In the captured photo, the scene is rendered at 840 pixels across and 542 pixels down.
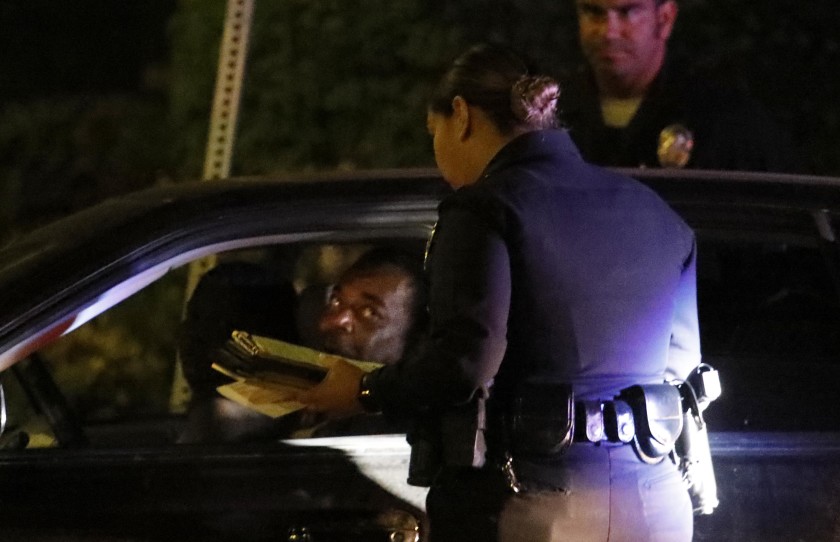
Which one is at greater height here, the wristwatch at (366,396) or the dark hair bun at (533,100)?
the dark hair bun at (533,100)

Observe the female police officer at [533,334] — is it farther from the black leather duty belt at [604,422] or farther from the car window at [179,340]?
the car window at [179,340]

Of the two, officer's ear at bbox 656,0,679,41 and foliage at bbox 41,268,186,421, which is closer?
officer's ear at bbox 656,0,679,41

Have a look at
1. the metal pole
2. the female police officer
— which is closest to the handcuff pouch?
the female police officer

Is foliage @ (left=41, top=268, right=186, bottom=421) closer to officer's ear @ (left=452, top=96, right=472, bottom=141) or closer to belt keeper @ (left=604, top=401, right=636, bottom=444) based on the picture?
officer's ear @ (left=452, top=96, right=472, bottom=141)

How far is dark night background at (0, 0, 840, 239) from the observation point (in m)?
5.02

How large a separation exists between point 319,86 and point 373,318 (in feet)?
10.1

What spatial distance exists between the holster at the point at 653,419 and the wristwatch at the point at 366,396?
374 mm

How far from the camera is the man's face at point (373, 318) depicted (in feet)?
7.61

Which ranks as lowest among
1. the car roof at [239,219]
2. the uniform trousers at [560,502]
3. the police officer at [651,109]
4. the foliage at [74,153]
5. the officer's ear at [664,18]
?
the uniform trousers at [560,502]

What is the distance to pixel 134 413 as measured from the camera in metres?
2.93

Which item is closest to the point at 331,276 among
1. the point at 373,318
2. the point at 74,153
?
the point at 373,318

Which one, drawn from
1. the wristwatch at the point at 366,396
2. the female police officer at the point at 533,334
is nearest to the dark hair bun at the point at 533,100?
the female police officer at the point at 533,334

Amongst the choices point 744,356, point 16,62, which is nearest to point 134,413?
point 744,356

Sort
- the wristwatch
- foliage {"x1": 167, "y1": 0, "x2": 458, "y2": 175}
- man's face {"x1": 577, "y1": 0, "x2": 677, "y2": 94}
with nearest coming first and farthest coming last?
the wristwatch → man's face {"x1": 577, "y1": 0, "x2": 677, "y2": 94} → foliage {"x1": 167, "y1": 0, "x2": 458, "y2": 175}
